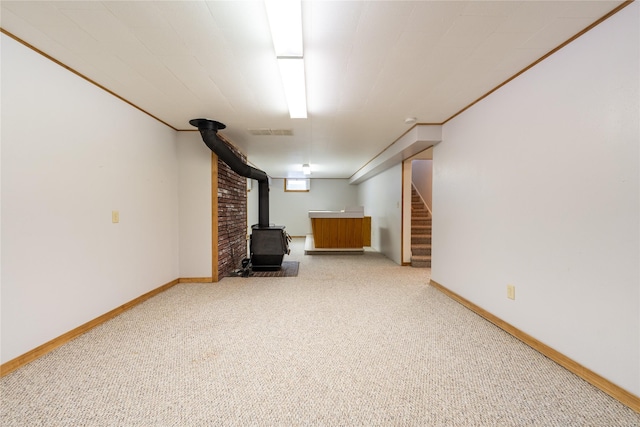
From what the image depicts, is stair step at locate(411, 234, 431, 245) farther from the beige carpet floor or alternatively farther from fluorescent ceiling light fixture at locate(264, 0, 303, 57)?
fluorescent ceiling light fixture at locate(264, 0, 303, 57)

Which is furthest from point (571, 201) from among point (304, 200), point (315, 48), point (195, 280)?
point (304, 200)

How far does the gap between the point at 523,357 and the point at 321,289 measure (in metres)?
2.21

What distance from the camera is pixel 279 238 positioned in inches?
176

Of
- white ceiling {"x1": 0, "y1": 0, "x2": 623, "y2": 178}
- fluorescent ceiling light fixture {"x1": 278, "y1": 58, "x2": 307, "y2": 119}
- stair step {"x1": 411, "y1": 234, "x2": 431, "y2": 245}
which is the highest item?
white ceiling {"x1": 0, "y1": 0, "x2": 623, "y2": 178}

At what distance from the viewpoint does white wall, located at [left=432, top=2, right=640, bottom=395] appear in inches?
58.0

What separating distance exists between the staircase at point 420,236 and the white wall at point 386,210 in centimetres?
33

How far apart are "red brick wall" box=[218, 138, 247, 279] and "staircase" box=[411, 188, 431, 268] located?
3.31 metres

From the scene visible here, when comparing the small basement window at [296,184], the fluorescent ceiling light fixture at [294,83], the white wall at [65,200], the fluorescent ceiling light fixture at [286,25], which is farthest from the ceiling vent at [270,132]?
the small basement window at [296,184]

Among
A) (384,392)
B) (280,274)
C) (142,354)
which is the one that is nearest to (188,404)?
(142,354)

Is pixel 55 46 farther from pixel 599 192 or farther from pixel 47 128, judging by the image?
pixel 599 192

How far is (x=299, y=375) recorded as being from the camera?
1.71 m

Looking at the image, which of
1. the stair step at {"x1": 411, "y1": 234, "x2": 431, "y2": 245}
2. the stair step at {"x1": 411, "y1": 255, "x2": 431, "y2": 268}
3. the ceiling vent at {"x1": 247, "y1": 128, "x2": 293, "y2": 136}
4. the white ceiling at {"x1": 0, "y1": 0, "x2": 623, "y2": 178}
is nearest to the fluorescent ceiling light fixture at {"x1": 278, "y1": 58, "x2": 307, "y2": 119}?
the white ceiling at {"x1": 0, "y1": 0, "x2": 623, "y2": 178}

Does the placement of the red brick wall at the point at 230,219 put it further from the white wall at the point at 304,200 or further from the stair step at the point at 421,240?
the white wall at the point at 304,200

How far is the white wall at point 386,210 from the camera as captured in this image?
5391 mm
